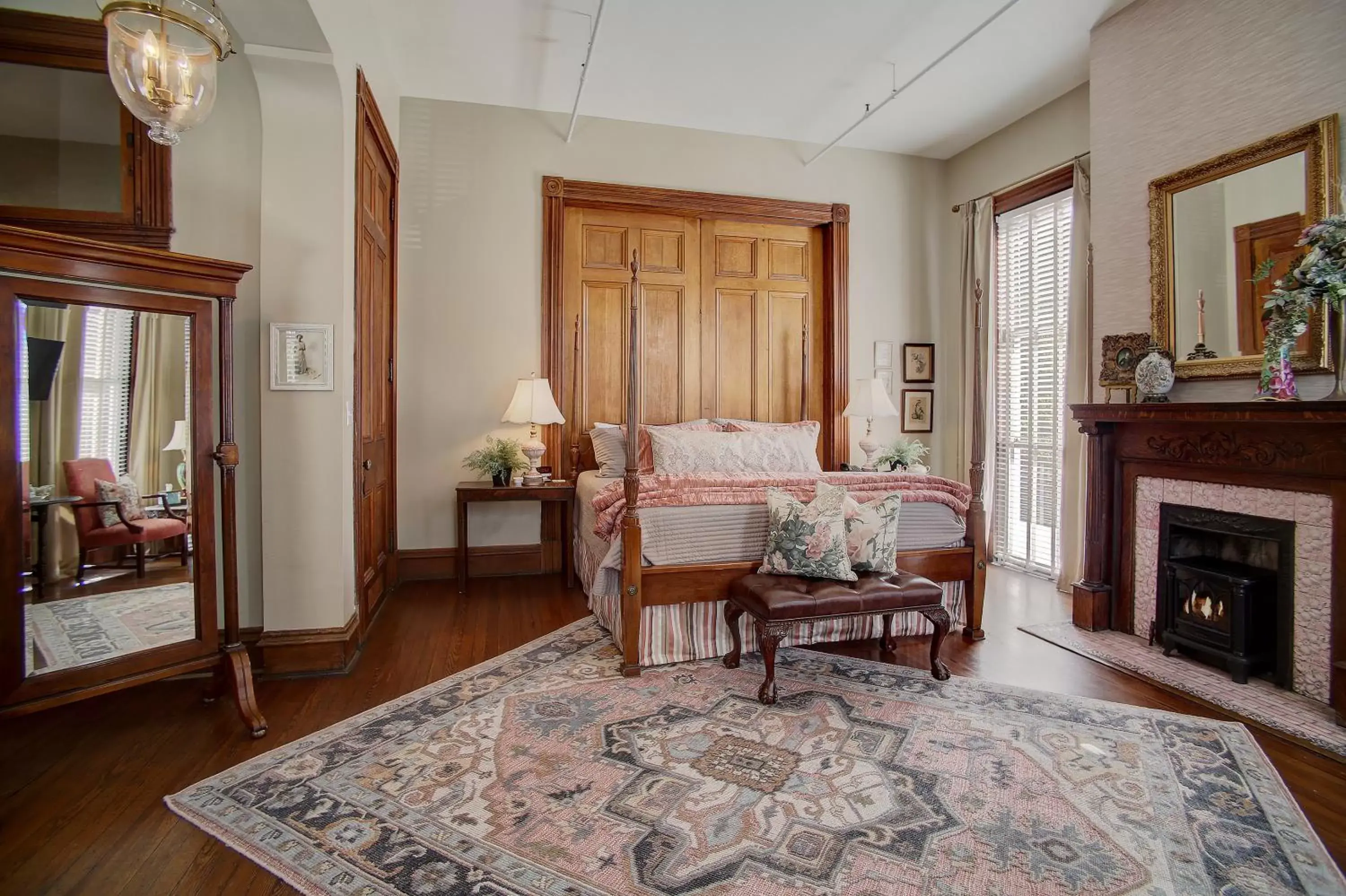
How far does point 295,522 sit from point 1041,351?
4.85m

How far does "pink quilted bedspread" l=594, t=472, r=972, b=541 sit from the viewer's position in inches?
119

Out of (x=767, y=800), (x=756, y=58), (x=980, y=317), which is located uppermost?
(x=756, y=58)

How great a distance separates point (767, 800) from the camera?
6.24 feet

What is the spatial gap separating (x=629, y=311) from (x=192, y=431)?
3035mm

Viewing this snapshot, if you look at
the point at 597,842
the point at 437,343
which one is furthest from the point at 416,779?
the point at 437,343

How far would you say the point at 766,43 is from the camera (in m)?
3.87

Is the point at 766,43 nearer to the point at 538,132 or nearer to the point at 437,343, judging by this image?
the point at 538,132

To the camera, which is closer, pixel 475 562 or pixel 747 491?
pixel 747 491

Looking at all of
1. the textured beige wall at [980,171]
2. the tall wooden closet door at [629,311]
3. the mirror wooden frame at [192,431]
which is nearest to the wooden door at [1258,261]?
the textured beige wall at [980,171]

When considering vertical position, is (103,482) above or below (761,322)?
below

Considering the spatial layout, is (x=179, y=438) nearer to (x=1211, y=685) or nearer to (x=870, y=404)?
(x=870, y=404)

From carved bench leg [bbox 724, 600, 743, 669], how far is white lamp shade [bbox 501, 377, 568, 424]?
80.6 inches

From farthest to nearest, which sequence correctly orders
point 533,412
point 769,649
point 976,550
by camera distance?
point 533,412
point 976,550
point 769,649

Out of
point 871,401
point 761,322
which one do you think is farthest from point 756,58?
point 871,401
